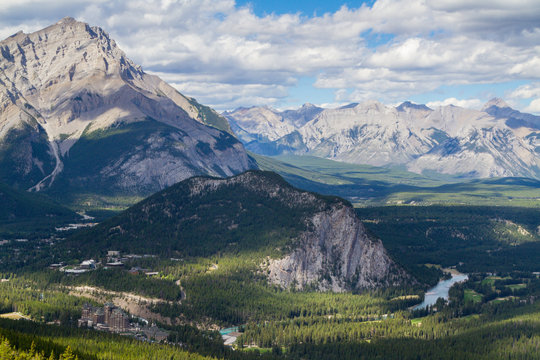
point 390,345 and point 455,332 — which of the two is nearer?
point 390,345

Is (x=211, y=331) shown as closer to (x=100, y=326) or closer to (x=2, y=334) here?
(x=100, y=326)

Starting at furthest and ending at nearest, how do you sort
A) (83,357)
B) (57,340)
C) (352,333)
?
1. (352,333)
2. (57,340)
3. (83,357)

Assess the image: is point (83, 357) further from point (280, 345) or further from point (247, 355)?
point (280, 345)

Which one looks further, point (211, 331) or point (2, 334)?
point (211, 331)

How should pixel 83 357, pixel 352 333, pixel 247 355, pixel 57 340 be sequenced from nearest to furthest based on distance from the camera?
pixel 83 357 < pixel 57 340 < pixel 247 355 < pixel 352 333

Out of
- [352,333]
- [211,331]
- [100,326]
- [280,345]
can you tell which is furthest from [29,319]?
[352,333]

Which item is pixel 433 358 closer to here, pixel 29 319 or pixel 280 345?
pixel 280 345

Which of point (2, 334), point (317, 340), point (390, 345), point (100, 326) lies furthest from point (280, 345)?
point (2, 334)

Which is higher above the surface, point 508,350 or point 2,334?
point 2,334

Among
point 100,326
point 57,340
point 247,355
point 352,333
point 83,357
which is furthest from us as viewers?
point 352,333
